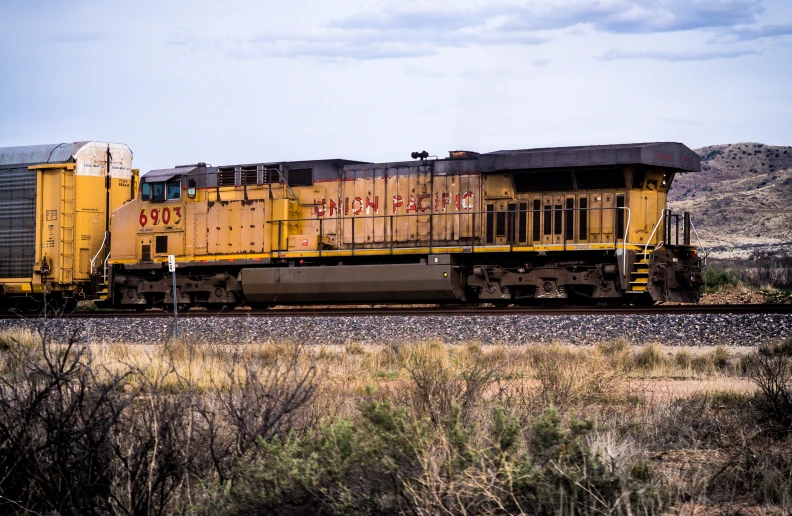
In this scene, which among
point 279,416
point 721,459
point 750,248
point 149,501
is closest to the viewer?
point 149,501

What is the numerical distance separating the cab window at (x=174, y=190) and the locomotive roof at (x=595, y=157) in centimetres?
752

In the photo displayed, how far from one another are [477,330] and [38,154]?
1368cm

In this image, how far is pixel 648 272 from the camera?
54.7 ft

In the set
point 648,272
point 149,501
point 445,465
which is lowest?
point 149,501

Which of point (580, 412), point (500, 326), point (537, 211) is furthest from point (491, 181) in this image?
point (580, 412)

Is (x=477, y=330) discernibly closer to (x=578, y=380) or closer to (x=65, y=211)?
(x=578, y=380)

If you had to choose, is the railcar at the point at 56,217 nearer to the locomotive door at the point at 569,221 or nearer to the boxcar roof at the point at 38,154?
the boxcar roof at the point at 38,154

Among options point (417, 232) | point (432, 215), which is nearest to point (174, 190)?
point (417, 232)

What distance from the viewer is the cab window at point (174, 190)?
69.4ft

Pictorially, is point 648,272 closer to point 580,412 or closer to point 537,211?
point 537,211

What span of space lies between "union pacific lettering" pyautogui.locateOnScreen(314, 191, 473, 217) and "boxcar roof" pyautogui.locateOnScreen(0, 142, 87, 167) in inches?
265

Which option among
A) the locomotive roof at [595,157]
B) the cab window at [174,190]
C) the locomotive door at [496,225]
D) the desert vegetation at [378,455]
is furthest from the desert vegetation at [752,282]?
the desert vegetation at [378,455]

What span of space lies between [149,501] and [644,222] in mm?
14395

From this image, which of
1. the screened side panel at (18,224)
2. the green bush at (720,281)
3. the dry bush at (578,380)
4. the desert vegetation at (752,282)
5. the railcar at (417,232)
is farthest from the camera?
the green bush at (720,281)
